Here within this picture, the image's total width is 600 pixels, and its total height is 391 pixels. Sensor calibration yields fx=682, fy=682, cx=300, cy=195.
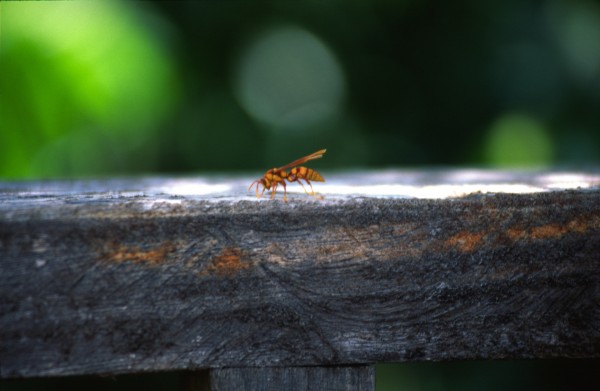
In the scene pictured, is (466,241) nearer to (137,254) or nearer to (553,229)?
(553,229)

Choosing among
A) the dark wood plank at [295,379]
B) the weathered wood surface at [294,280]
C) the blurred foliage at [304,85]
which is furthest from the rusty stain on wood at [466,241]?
the blurred foliage at [304,85]

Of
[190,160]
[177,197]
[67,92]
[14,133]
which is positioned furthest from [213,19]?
[177,197]

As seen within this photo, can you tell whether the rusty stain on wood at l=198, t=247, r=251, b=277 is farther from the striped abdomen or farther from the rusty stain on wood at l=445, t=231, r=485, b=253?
the striped abdomen

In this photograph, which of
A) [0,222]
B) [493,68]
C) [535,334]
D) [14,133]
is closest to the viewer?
[0,222]

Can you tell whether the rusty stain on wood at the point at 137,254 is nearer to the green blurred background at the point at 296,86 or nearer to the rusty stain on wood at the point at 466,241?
the rusty stain on wood at the point at 466,241

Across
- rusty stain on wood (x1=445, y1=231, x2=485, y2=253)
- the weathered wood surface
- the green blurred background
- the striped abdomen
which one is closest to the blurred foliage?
the green blurred background

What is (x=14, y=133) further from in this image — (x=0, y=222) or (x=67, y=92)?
(x=0, y=222)

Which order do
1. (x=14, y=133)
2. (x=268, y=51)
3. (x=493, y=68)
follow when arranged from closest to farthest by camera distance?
(x=14, y=133) → (x=493, y=68) → (x=268, y=51)
